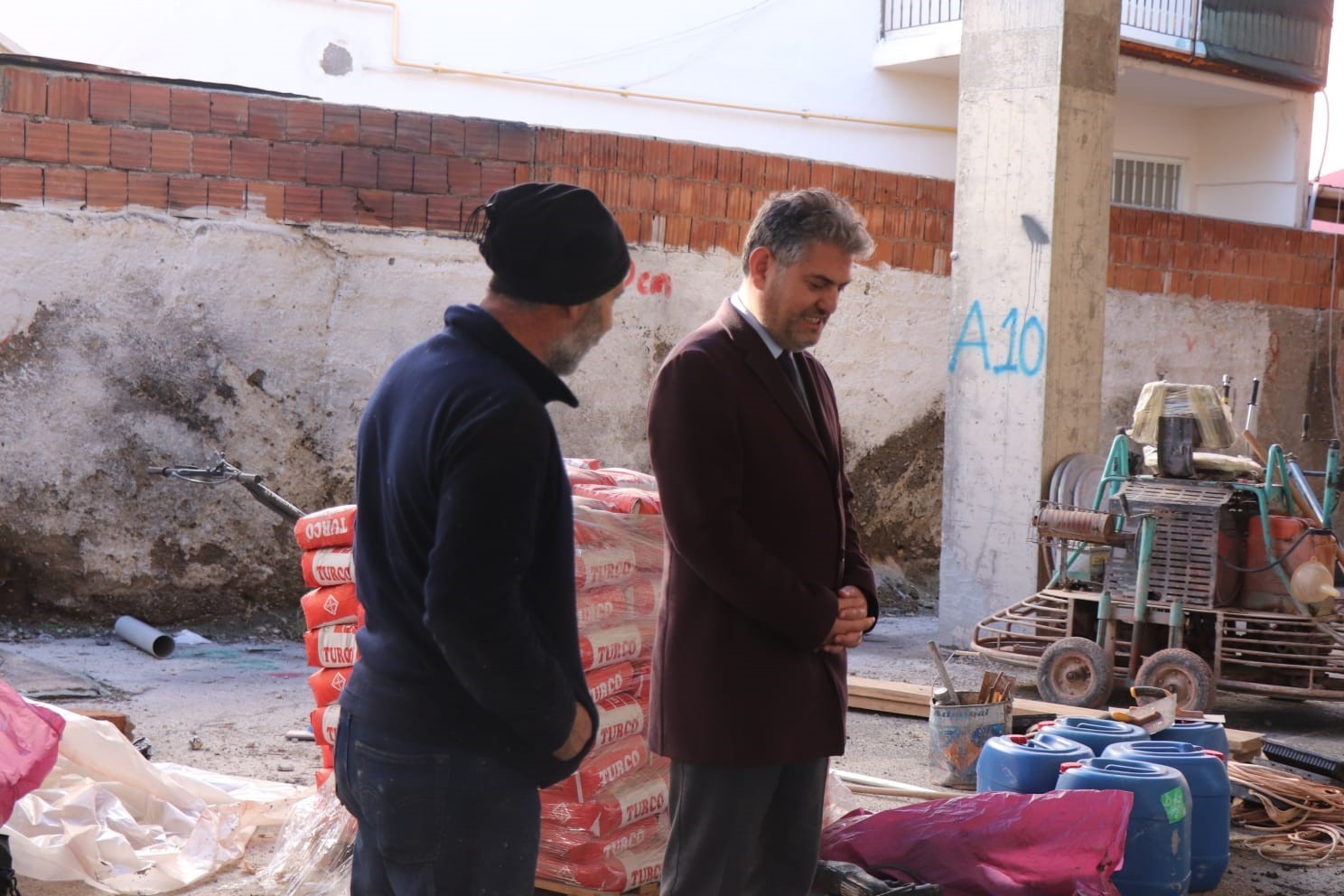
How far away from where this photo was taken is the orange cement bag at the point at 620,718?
400cm

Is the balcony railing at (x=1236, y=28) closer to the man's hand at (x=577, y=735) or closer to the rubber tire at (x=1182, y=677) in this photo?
the rubber tire at (x=1182, y=677)

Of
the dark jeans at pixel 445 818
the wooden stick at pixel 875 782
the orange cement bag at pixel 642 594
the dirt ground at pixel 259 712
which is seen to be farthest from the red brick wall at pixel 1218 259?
the dark jeans at pixel 445 818

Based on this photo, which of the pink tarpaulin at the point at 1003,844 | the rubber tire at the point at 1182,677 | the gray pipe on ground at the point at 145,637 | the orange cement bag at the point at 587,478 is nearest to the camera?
the pink tarpaulin at the point at 1003,844

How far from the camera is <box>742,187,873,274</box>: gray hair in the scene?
117 inches

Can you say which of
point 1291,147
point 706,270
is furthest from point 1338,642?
point 1291,147

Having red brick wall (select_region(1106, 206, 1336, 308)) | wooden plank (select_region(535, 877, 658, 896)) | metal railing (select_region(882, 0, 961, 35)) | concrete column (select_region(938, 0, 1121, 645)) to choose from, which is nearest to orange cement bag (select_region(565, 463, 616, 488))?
wooden plank (select_region(535, 877, 658, 896))

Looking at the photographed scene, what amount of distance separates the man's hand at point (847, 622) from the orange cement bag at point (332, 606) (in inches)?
73.0

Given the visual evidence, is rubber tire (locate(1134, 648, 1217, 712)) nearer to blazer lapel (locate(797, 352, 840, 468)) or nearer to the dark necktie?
blazer lapel (locate(797, 352, 840, 468))

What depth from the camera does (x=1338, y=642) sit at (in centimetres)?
645

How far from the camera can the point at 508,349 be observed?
2.19 metres

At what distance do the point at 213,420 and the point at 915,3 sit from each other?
1216 centimetres

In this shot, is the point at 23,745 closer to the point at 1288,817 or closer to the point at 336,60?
the point at 1288,817

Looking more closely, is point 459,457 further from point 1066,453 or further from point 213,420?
point 1066,453

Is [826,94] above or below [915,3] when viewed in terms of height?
below
